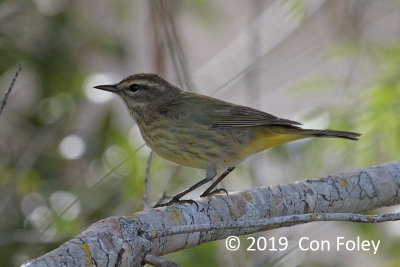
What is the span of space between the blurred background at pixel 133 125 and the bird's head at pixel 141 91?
0.81 feet

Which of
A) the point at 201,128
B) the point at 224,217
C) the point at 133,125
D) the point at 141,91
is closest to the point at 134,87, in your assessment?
the point at 141,91

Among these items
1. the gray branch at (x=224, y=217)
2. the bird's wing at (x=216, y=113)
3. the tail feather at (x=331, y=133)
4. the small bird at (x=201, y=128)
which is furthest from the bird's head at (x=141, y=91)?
A: the gray branch at (x=224, y=217)

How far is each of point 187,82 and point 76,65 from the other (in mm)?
2223

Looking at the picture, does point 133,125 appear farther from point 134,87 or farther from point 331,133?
point 331,133

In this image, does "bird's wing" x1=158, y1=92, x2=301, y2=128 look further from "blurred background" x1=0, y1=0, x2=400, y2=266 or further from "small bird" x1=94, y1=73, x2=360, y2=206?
"blurred background" x1=0, y1=0, x2=400, y2=266

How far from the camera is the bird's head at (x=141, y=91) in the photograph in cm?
512

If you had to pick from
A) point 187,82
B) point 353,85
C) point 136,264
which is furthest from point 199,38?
point 136,264

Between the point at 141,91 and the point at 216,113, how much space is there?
2.11 ft

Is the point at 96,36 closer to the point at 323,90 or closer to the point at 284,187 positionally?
the point at 323,90

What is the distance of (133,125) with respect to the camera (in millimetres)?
5582

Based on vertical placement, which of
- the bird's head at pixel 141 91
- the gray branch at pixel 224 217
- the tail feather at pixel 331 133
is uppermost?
the bird's head at pixel 141 91

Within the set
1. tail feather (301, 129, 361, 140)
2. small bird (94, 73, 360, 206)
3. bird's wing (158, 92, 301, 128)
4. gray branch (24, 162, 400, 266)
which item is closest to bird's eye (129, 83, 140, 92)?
small bird (94, 73, 360, 206)

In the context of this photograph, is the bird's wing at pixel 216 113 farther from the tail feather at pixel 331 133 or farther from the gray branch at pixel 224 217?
the gray branch at pixel 224 217

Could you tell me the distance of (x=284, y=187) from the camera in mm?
3949
